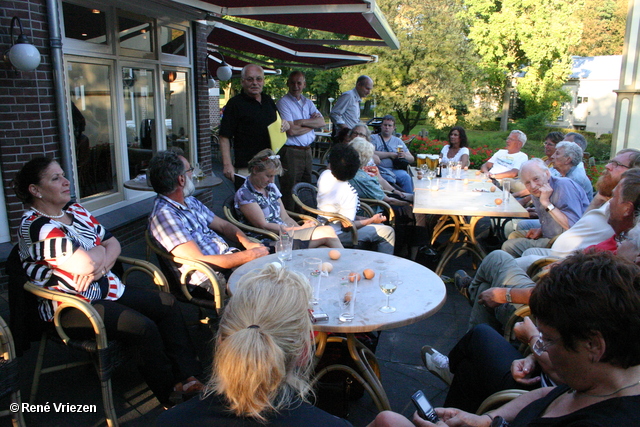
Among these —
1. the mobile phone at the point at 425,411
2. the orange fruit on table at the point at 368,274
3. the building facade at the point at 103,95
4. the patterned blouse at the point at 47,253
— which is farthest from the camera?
the building facade at the point at 103,95

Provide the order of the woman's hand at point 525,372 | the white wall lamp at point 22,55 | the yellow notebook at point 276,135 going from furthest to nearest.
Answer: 1. the yellow notebook at point 276,135
2. the white wall lamp at point 22,55
3. the woman's hand at point 525,372

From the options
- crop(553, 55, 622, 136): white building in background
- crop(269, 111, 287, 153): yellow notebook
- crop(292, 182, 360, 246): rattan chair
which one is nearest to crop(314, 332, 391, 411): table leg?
crop(292, 182, 360, 246): rattan chair

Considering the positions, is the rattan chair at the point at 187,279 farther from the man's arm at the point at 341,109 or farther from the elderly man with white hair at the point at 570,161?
the man's arm at the point at 341,109

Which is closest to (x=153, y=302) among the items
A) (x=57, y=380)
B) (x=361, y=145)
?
(x=57, y=380)

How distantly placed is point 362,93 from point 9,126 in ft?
14.8

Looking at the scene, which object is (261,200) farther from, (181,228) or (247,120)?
(247,120)

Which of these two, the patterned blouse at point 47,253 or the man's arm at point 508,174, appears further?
the man's arm at point 508,174

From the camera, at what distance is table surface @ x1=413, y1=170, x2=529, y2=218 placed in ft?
12.9

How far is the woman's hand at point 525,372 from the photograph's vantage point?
5.74 ft

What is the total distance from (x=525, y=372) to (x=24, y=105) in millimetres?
3926

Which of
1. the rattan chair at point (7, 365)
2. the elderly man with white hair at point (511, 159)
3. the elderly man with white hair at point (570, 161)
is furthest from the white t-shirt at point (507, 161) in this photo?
the rattan chair at point (7, 365)

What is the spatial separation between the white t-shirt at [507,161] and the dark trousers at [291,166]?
2625 mm

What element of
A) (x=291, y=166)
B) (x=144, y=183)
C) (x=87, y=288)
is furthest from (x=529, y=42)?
(x=87, y=288)

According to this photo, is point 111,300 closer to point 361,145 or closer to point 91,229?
point 91,229
